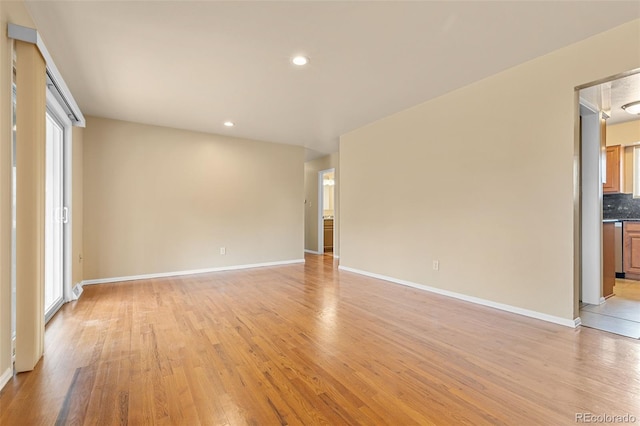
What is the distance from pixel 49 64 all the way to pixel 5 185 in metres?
1.13

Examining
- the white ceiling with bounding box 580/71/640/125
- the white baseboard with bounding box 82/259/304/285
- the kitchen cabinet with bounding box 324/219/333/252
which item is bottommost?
the white baseboard with bounding box 82/259/304/285

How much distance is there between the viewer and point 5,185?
5.73ft

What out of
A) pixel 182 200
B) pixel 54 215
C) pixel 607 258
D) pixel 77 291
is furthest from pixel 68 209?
pixel 607 258

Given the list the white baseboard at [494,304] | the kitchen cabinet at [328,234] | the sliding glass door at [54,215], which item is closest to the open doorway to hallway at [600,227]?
the white baseboard at [494,304]

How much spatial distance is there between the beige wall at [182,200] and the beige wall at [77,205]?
0.22 m

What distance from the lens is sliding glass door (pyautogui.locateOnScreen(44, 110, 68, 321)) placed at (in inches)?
123

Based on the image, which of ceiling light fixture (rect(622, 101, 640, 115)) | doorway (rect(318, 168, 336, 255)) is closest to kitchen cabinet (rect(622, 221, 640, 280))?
ceiling light fixture (rect(622, 101, 640, 115))

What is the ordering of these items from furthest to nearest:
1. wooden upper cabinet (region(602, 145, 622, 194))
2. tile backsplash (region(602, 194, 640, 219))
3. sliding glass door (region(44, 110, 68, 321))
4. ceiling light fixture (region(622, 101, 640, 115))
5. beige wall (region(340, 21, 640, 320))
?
tile backsplash (region(602, 194, 640, 219))
wooden upper cabinet (region(602, 145, 622, 194))
ceiling light fixture (region(622, 101, 640, 115))
sliding glass door (region(44, 110, 68, 321))
beige wall (region(340, 21, 640, 320))

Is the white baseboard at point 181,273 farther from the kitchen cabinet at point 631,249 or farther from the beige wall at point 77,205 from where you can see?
the kitchen cabinet at point 631,249

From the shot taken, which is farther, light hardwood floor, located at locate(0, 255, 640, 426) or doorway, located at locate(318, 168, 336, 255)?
doorway, located at locate(318, 168, 336, 255)

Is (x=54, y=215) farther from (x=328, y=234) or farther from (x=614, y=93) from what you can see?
(x=614, y=93)

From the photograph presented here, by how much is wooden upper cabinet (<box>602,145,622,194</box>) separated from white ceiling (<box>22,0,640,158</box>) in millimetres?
3323

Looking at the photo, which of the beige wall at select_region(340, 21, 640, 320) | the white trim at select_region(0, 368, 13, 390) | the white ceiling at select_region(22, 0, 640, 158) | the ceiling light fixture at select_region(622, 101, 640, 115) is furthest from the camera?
the ceiling light fixture at select_region(622, 101, 640, 115)

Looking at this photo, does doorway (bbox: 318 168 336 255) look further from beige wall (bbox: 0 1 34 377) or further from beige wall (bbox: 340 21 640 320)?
beige wall (bbox: 0 1 34 377)
